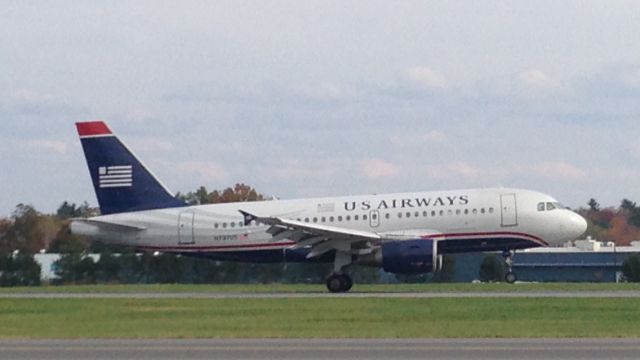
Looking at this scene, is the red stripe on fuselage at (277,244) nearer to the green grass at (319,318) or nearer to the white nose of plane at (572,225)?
the white nose of plane at (572,225)

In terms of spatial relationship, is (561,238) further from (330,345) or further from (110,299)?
(330,345)

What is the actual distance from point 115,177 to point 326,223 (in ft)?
26.1

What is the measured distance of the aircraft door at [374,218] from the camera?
5156 centimetres

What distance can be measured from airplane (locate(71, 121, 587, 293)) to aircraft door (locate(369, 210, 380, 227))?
34 mm

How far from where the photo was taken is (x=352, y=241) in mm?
50094

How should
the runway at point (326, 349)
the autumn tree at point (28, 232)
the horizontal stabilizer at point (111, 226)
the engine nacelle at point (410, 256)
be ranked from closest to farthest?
the runway at point (326, 349), the engine nacelle at point (410, 256), the horizontal stabilizer at point (111, 226), the autumn tree at point (28, 232)

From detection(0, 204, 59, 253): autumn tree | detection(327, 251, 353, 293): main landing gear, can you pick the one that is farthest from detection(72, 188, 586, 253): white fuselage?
detection(0, 204, 59, 253): autumn tree

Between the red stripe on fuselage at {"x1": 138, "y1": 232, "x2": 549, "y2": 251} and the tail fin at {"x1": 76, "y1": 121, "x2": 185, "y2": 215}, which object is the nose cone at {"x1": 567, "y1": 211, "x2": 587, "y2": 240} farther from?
the tail fin at {"x1": 76, "y1": 121, "x2": 185, "y2": 215}

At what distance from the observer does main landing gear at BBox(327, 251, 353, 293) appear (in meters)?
50.4

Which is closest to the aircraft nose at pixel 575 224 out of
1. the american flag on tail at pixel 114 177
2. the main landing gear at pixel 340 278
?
the main landing gear at pixel 340 278

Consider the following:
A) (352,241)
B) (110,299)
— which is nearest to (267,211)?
(352,241)

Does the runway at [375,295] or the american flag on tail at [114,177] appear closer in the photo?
the runway at [375,295]

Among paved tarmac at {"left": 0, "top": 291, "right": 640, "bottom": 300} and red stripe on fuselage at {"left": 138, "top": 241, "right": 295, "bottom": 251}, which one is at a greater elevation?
red stripe on fuselage at {"left": 138, "top": 241, "right": 295, "bottom": 251}

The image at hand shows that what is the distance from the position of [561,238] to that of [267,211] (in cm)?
1022
